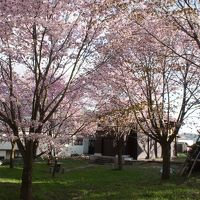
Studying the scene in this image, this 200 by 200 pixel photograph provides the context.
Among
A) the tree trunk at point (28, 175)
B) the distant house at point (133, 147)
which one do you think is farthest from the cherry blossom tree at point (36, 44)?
the distant house at point (133, 147)

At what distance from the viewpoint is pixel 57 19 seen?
570 inches

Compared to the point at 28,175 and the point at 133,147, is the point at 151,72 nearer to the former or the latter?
the point at 28,175

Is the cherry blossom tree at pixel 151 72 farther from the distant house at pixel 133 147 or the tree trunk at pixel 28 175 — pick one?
the distant house at pixel 133 147

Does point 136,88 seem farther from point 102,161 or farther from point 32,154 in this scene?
point 102,161

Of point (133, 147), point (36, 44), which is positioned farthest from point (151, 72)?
point (133, 147)

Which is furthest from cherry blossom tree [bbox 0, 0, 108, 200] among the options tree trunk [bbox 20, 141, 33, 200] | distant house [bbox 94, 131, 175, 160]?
distant house [bbox 94, 131, 175, 160]

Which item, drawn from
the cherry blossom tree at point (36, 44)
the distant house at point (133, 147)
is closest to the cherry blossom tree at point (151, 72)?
the cherry blossom tree at point (36, 44)

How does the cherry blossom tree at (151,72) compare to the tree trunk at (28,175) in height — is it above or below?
above

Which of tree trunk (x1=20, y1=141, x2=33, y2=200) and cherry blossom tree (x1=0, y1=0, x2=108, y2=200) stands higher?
cherry blossom tree (x1=0, y1=0, x2=108, y2=200)

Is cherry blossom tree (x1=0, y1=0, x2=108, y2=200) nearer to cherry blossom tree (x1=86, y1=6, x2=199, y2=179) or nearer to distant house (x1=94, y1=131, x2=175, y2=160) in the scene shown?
cherry blossom tree (x1=86, y1=6, x2=199, y2=179)

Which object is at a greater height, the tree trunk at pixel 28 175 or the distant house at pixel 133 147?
the distant house at pixel 133 147

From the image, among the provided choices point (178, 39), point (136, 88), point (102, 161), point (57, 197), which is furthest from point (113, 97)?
point (102, 161)

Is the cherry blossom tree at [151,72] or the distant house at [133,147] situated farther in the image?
the distant house at [133,147]

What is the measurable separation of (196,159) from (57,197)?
38.7 feet
